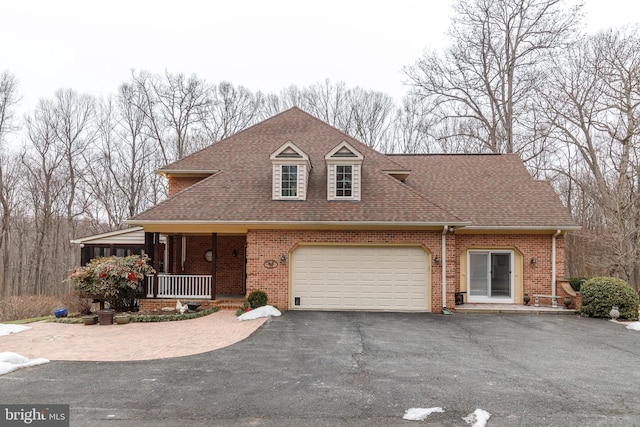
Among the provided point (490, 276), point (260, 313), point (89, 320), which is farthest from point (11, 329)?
point (490, 276)

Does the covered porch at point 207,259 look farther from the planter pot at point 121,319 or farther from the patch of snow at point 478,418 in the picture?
the patch of snow at point 478,418

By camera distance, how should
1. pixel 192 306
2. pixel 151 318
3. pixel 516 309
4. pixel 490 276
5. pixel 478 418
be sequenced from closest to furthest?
pixel 478 418 < pixel 151 318 < pixel 192 306 < pixel 516 309 < pixel 490 276

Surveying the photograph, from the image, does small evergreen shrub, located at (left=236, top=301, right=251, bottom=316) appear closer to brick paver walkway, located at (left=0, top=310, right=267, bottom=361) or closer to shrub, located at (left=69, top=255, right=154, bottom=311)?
brick paver walkway, located at (left=0, top=310, right=267, bottom=361)

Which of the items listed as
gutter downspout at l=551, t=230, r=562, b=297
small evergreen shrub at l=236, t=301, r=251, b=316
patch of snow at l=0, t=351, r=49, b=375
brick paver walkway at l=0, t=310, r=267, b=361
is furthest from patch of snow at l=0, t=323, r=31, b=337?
gutter downspout at l=551, t=230, r=562, b=297

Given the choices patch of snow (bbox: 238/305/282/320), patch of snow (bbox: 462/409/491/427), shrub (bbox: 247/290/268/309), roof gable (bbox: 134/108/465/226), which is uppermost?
roof gable (bbox: 134/108/465/226)

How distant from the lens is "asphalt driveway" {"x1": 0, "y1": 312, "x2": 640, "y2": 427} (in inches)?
191

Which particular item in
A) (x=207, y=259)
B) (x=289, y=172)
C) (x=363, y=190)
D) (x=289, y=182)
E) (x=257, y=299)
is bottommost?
(x=257, y=299)

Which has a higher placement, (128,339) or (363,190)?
(363,190)

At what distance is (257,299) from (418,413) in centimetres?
776

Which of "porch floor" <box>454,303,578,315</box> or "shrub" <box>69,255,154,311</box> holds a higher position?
"shrub" <box>69,255,154,311</box>

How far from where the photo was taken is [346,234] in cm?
1257

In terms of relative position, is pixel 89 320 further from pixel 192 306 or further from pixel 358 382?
pixel 358 382

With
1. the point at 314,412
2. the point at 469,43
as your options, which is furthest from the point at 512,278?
the point at 469,43

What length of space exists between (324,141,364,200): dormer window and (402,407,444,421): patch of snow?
28.9ft
